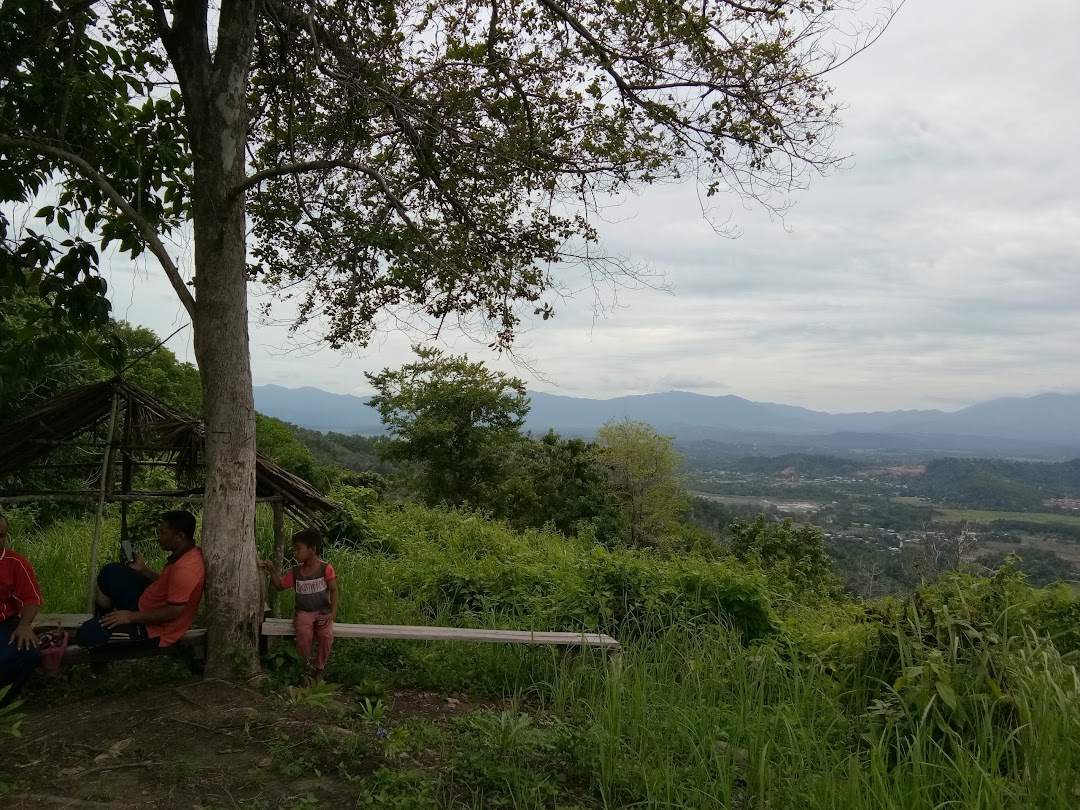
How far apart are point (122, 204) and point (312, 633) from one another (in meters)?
2.90

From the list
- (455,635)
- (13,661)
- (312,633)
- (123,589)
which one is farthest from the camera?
(455,635)

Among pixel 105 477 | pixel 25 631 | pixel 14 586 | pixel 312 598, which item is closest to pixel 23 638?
pixel 25 631

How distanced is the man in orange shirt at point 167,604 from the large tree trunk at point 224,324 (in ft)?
0.38

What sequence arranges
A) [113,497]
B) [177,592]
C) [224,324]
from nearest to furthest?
[177,592], [224,324], [113,497]

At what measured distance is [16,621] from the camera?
4.27 m

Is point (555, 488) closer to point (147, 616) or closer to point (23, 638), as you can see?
point (147, 616)

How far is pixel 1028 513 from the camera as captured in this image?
46.3m

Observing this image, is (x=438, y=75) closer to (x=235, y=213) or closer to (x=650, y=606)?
(x=235, y=213)

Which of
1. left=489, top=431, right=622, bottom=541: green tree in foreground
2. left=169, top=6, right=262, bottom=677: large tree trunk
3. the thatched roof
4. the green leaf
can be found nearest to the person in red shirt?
left=169, top=6, right=262, bottom=677: large tree trunk

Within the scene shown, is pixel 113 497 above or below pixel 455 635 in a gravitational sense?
above

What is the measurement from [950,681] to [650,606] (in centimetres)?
262

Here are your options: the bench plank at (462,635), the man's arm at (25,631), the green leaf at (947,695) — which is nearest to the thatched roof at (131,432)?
the bench plank at (462,635)

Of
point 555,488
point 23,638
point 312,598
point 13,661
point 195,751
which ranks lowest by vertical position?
point 555,488

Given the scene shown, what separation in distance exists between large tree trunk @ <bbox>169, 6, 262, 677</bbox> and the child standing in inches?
10.3
